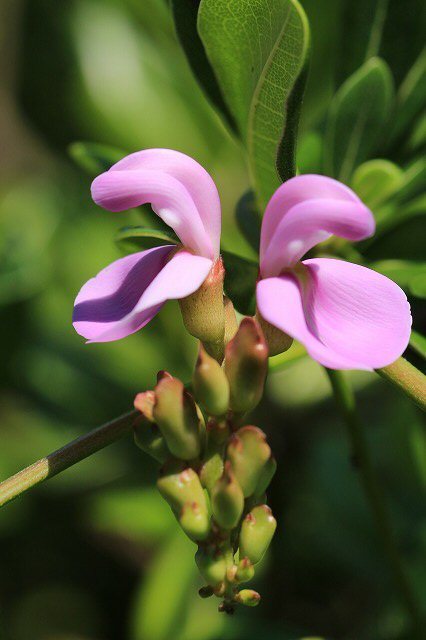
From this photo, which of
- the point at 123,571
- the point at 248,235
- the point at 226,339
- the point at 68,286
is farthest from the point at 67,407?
the point at 226,339

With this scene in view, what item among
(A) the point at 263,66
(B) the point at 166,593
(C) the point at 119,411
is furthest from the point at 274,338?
(C) the point at 119,411

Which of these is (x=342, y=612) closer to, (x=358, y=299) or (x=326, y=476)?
(x=326, y=476)

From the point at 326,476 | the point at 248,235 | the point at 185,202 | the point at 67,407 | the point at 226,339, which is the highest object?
the point at 185,202

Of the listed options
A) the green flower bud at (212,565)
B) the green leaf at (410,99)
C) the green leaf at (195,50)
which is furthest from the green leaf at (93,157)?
the green flower bud at (212,565)

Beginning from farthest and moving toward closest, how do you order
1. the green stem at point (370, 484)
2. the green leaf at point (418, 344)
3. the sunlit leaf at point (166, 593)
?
1. the sunlit leaf at point (166, 593)
2. the green stem at point (370, 484)
3. the green leaf at point (418, 344)

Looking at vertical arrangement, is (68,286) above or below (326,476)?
above

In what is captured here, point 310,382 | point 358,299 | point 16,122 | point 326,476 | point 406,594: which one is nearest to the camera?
point 358,299

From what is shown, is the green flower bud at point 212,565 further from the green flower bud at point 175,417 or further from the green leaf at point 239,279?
the green leaf at point 239,279

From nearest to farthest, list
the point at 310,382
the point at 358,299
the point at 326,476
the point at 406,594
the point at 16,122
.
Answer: the point at 358,299
the point at 406,594
the point at 326,476
the point at 310,382
the point at 16,122

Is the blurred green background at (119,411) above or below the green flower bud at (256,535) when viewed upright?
below
